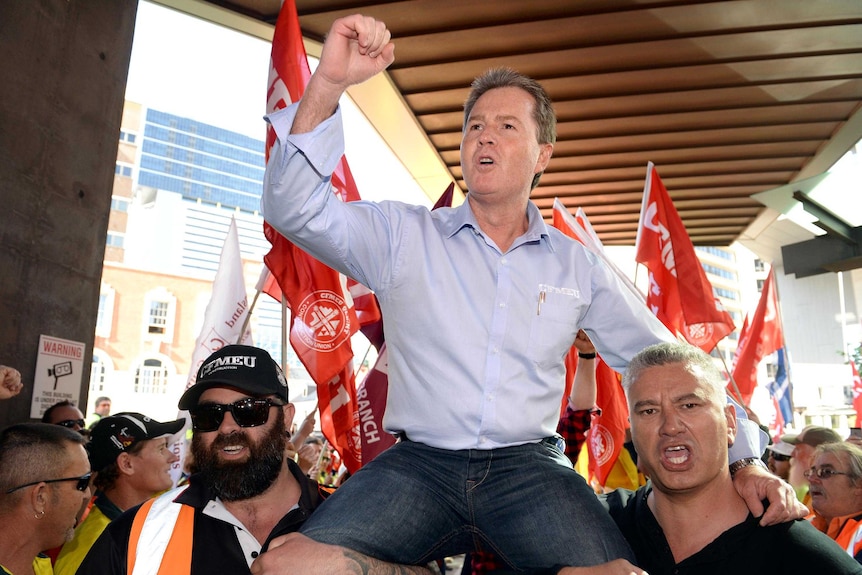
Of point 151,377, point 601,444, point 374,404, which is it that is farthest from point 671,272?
point 151,377

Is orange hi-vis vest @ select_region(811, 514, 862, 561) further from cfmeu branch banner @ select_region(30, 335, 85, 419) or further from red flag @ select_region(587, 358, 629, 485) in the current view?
cfmeu branch banner @ select_region(30, 335, 85, 419)

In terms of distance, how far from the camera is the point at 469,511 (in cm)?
208

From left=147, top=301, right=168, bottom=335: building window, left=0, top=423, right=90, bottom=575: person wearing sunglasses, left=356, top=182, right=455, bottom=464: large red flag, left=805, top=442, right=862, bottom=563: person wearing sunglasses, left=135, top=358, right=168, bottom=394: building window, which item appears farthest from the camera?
left=135, top=358, right=168, bottom=394: building window

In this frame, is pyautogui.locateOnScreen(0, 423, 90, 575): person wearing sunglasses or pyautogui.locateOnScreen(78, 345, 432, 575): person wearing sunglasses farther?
pyautogui.locateOnScreen(0, 423, 90, 575): person wearing sunglasses

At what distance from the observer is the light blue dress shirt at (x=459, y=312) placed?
7.11ft

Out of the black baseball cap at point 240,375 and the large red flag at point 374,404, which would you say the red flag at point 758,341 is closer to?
the large red flag at point 374,404

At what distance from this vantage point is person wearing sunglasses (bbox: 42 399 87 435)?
550 centimetres

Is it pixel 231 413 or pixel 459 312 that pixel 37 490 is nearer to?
pixel 231 413

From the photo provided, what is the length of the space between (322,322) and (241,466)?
3155 millimetres

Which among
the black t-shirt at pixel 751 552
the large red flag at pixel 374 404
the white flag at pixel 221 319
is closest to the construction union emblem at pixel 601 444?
the large red flag at pixel 374 404

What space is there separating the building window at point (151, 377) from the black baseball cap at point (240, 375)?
7618 cm

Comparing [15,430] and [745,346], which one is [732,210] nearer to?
[745,346]

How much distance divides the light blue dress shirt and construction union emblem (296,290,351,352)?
12.8 ft

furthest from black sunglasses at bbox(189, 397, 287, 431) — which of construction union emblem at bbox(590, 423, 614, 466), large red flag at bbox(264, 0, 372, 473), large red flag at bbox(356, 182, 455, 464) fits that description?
construction union emblem at bbox(590, 423, 614, 466)
